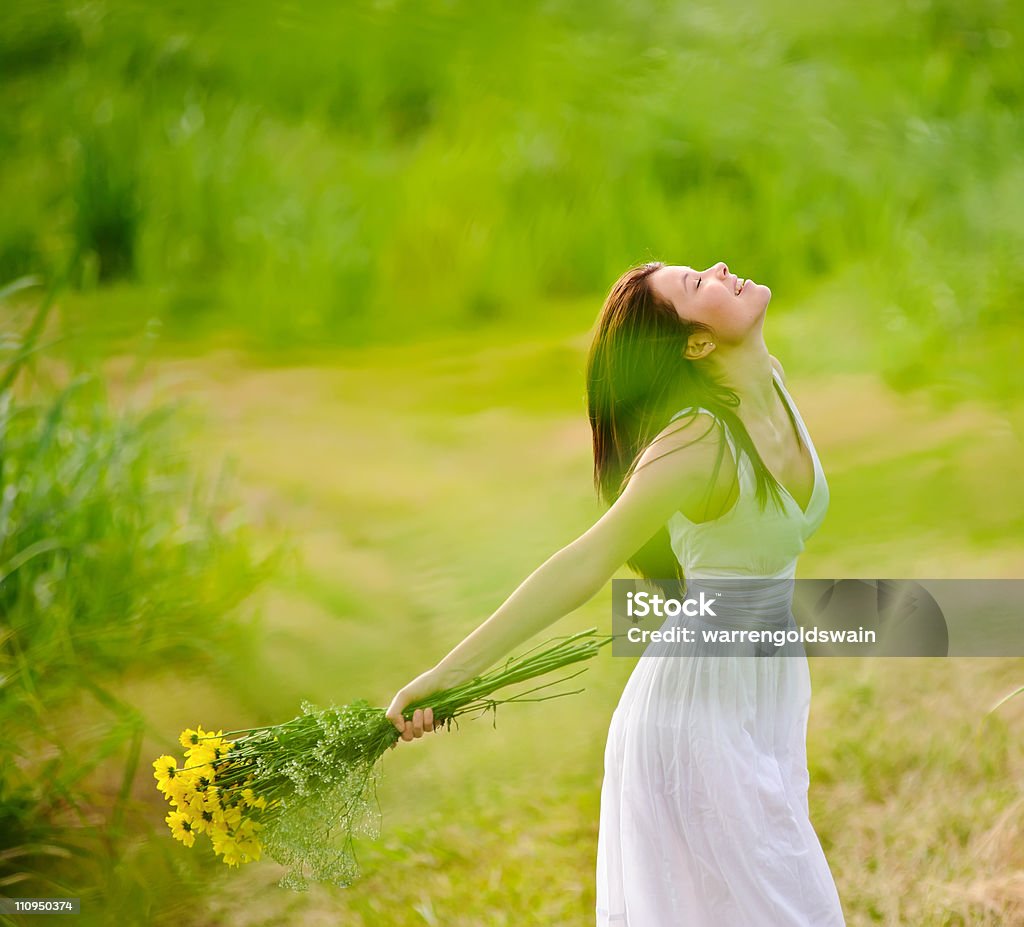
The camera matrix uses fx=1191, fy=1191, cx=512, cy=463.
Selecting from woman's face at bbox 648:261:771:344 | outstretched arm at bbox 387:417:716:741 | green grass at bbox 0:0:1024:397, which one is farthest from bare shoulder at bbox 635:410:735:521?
green grass at bbox 0:0:1024:397

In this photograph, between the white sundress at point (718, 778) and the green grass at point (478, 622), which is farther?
the green grass at point (478, 622)

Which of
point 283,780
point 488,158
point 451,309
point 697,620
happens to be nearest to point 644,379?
point 697,620

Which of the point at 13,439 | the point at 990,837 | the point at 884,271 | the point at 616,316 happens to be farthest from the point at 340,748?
the point at 884,271

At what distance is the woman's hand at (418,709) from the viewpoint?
61.2 inches

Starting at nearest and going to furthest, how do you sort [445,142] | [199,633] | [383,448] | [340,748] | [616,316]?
[616,316] < [340,748] < [199,633] < [383,448] < [445,142]

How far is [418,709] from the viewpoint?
1584 millimetres

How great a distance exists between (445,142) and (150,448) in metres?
1.10

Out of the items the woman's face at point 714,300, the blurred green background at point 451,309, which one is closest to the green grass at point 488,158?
the blurred green background at point 451,309

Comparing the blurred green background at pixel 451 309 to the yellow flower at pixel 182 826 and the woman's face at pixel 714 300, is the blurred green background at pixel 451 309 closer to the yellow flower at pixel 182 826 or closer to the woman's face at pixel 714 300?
the yellow flower at pixel 182 826

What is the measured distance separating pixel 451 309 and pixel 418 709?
1.64 m

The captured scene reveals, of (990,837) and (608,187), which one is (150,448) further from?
(990,837)

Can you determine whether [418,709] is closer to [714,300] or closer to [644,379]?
[644,379]

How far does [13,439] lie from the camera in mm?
2396

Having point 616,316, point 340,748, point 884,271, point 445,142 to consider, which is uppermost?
point 445,142
